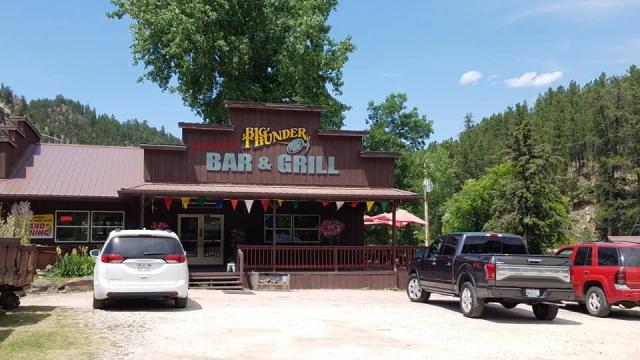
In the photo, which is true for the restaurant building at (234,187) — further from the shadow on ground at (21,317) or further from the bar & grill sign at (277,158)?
the shadow on ground at (21,317)

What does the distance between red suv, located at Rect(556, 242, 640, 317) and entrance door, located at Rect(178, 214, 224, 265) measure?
13.1 metres

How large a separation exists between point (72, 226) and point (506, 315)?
52.7 ft

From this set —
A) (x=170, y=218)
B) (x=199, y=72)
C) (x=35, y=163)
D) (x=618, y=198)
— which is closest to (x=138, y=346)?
(x=170, y=218)

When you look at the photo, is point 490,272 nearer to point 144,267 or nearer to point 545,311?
point 545,311

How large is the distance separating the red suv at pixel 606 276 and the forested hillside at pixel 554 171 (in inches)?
1429

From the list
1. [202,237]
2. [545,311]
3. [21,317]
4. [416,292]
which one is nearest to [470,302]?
[545,311]

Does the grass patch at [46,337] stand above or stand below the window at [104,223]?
below

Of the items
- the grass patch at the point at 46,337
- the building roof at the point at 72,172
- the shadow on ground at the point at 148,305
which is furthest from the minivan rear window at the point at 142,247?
the building roof at the point at 72,172

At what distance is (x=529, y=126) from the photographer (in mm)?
51688

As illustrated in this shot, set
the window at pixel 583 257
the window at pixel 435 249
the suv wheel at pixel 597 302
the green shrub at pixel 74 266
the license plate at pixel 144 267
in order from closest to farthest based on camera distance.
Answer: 1. the license plate at pixel 144 267
2. the suv wheel at pixel 597 302
3. the window at pixel 583 257
4. the window at pixel 435 249
5. the green shrub at pixel 74 266

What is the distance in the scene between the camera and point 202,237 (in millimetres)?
23312

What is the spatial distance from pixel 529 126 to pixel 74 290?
4319 cm

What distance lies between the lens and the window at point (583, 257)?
15.2m

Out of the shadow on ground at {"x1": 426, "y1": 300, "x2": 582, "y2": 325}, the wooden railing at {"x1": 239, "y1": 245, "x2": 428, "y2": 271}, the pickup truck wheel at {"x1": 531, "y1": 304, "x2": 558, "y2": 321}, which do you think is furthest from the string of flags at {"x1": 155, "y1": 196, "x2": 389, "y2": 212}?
the pickup truck wheel at {"x1": 531, "y1": 304, "x2": 558, "y2": 321}
